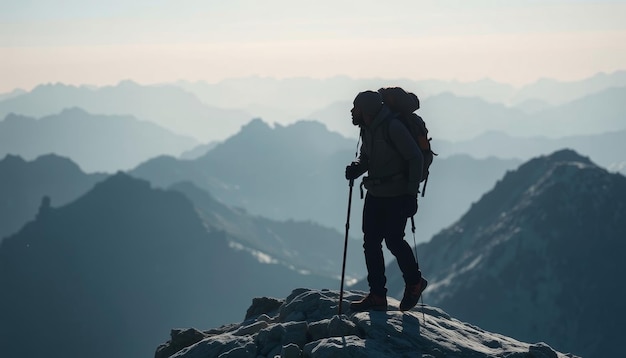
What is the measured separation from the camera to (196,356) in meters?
18.2

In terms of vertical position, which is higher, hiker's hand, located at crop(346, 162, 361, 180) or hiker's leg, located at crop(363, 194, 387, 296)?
hiker's hand, located at crop(346, 162, 361, 180)

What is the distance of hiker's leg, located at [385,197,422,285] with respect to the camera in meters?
17.7

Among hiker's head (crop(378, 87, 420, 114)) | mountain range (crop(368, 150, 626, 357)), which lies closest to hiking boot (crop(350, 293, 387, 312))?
hiker's head (crop(378, 87, 420, 114))

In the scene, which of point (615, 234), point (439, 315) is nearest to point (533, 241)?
point (615, 234)

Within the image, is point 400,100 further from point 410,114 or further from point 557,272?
point 557,272

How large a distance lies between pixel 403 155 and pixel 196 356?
6.17 m

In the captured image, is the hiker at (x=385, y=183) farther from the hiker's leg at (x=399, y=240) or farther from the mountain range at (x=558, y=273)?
the mountain range at (x=558, y=273)

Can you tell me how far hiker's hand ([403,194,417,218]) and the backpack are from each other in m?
0.48

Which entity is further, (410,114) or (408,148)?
(410,114)

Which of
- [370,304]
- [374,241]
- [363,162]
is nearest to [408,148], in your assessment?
[363,162]

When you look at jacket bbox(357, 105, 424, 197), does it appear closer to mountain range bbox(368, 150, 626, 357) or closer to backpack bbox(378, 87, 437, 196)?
backpack bbox(378, 87, 437, 196)

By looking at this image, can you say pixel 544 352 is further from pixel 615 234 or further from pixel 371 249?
pixel 615 234

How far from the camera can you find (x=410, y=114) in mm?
17547

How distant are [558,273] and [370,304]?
171269 mm
